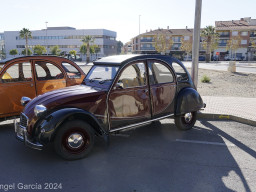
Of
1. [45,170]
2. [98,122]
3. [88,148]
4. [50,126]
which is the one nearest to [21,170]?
[45,170]

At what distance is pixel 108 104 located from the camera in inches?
179

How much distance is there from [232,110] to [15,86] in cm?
646

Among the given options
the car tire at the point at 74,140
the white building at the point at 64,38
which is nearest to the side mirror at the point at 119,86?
the car tire at the point at 74,140

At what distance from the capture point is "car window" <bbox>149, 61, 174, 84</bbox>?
5230 millimetres

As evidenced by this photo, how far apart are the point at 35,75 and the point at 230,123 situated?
5.56 metres

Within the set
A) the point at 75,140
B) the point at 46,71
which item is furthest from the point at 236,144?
the point at 46,71

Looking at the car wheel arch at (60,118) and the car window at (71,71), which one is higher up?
the car window at (71,71)

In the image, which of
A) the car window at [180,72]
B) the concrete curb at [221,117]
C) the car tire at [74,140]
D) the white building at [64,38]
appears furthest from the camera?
the white building at [64,38]

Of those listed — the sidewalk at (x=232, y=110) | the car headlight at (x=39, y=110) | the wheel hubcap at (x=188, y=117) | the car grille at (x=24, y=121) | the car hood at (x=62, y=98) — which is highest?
the car hood at (x=62, y=98)

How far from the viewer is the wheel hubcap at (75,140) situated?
13.9ft

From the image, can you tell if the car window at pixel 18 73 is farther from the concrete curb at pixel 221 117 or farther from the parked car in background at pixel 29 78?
the concrete curb at pixel 221 117

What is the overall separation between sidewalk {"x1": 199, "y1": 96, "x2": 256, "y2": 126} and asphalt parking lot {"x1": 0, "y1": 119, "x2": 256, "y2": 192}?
124 centimetres

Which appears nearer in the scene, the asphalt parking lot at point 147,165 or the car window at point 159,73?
the asphalt parking lot at point 147,165

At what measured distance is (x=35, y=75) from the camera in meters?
6.35
